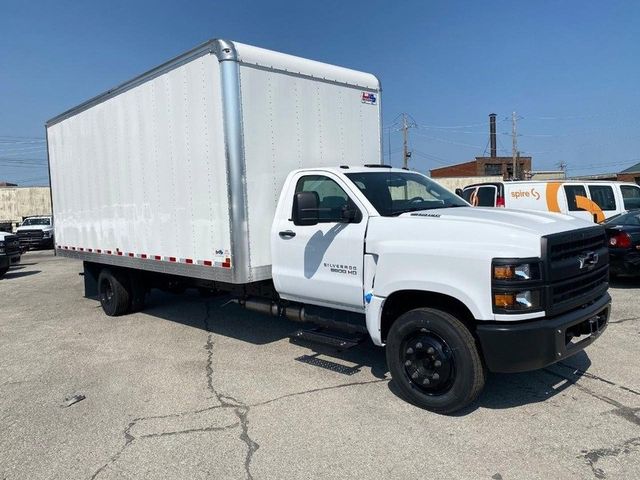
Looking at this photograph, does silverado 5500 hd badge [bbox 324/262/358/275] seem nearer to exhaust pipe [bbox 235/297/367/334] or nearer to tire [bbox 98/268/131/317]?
exhaust pipe [bbox 235/297/367/334]

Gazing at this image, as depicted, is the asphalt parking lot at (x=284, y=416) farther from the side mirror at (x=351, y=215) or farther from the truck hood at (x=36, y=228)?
the truck hood at (x=36, y=228)

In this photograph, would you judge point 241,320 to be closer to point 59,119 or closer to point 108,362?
point 108,362

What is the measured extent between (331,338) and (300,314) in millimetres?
591

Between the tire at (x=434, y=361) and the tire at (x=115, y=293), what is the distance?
556 centimetres

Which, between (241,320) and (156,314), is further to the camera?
(156,314)

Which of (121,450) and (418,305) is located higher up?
(418,305)

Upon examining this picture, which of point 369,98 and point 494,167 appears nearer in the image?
point 369,98

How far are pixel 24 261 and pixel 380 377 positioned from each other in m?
20.0

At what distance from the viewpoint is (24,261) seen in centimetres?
2083

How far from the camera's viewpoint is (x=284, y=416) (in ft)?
14.4

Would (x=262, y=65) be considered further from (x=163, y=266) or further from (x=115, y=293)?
(x=115, y=293)

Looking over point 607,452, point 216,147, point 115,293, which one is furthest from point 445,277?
point 115,293

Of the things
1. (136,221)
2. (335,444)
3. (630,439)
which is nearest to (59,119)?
(136,221)

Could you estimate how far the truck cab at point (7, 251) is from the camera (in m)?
14.6
